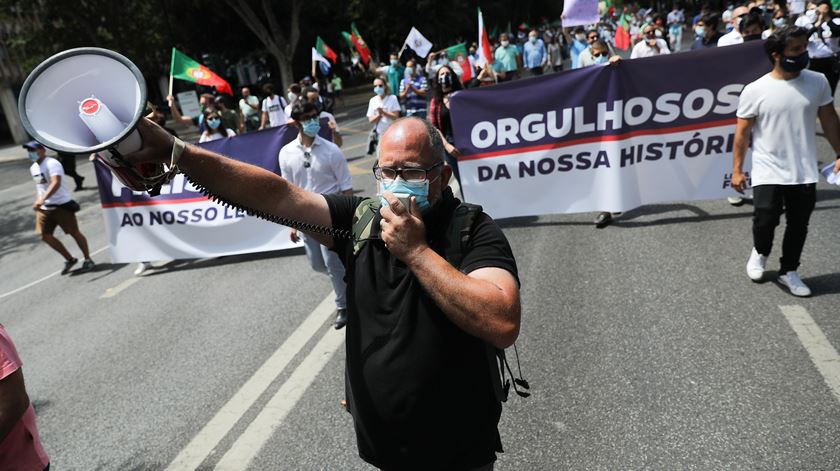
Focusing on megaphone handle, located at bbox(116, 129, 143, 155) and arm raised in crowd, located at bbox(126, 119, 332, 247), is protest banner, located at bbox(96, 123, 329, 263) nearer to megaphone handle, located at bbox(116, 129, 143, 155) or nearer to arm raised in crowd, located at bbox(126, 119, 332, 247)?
arm raised in crowd, located at bbox(126, 119, 332, 247)

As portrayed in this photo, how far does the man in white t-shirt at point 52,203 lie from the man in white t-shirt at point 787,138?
27.1 feet

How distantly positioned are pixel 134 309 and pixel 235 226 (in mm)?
1654

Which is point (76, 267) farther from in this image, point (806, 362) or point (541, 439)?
point (806, 362)

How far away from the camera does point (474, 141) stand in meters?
6.86

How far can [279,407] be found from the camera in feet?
12.8

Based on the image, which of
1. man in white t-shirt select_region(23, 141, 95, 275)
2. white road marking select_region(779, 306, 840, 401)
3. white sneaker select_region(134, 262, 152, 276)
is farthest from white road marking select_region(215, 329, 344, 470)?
man in white t-shirt select_region(23, 141, 95, 275)

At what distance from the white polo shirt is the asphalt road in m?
1.16

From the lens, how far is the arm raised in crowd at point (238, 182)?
1651 mm

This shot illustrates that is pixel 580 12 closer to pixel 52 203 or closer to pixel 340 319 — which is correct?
pixel 340 319

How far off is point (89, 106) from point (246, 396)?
9.76 feet

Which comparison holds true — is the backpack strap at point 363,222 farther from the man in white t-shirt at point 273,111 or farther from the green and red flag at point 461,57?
the green and red flag at point 461,57

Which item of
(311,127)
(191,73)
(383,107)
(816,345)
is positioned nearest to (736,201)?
(816,345)

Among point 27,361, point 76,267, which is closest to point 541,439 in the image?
point 27,361

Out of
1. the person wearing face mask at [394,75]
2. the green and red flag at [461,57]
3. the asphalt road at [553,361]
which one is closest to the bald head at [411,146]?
the asphalt road at [553,361]
